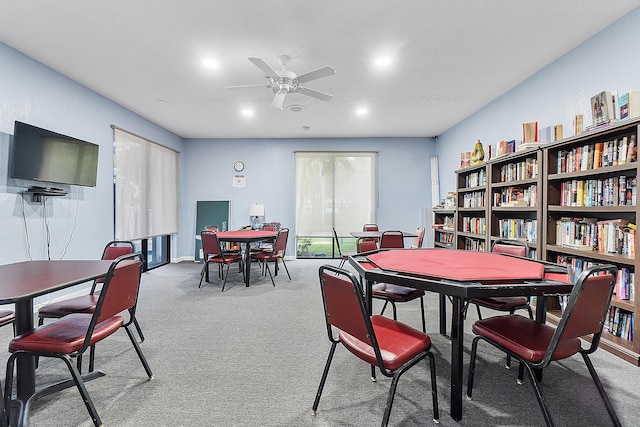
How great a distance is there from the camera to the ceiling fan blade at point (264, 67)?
271cm

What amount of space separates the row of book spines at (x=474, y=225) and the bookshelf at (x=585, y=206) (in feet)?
0.92

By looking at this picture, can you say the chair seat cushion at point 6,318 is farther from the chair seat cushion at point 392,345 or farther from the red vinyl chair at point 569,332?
the red vinyl chair at point 569,332

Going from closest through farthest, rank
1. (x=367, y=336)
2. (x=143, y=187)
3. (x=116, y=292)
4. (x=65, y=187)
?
(x=367, y=336) → (x=116, y=292) → (x=65, y=187) → (x=143, y=187)

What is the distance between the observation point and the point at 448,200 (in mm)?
5637

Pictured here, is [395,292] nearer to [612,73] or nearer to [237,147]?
[612,73]

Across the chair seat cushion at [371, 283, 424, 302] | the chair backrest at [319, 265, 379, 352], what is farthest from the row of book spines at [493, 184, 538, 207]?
the chair backrest at [319, 265, 379, 352]

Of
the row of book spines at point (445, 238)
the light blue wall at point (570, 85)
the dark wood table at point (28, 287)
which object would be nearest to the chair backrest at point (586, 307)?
the light blue wall at point (570, 85)

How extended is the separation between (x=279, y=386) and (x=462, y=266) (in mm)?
1443

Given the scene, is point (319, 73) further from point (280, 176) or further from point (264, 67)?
point (280, 176)

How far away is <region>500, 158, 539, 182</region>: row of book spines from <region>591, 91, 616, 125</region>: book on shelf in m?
0.79

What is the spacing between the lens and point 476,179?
472cm

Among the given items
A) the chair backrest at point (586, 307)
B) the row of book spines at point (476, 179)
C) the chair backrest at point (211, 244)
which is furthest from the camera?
the row of book spines at point (476, 179)

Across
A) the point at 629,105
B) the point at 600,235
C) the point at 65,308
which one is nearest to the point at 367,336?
the point at 65,308

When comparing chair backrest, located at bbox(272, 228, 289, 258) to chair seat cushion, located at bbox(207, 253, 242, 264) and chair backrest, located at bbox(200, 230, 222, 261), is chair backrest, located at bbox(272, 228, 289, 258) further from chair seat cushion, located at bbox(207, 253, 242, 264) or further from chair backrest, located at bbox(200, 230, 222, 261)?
chair backrest, located at bbox(200, 230, 222, 261)
